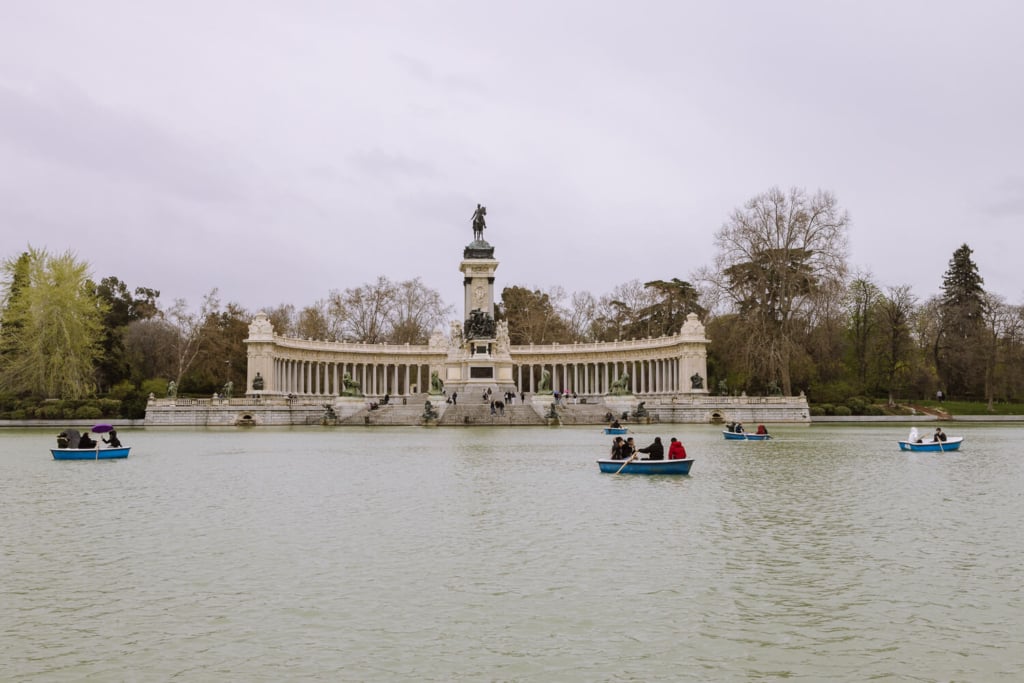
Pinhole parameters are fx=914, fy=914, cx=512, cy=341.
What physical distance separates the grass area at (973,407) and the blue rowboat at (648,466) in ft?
167

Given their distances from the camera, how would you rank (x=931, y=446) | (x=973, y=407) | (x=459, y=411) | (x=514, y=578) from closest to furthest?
(x=514, y=578) < (x=931, y=446) < (x=459, y=411) < (x=973, y=407)

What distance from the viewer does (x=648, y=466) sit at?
23062mm

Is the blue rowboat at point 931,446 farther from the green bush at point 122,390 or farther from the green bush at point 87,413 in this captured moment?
the green bush at point 122,390

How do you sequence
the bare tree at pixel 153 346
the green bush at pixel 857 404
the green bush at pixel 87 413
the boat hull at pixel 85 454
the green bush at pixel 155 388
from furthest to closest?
1. the bare tree at pixel 153 346
2. the green bush at pixel 155 388
3. the green bush at pixel 857 404
4. the green bush at pixel 87 413
5. the boat hull at pixel 85 454

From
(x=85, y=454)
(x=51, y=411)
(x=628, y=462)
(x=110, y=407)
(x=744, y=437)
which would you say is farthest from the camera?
(x=110, y=407)

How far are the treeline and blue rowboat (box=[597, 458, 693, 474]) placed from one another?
39976 millimetres

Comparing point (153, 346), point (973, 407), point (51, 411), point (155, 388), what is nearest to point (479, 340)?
point (155, 388)

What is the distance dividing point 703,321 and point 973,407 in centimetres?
2534

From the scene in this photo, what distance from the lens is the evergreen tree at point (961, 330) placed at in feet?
250

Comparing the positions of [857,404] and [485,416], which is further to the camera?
[857,404]

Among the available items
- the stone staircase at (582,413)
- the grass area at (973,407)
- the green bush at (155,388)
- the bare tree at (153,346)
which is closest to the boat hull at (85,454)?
the stone staircase at (582,413)

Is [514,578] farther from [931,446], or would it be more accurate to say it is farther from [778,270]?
[778,270]

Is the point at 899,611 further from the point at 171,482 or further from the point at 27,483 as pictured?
the point at 27,483

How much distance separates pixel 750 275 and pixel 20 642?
60657mm
